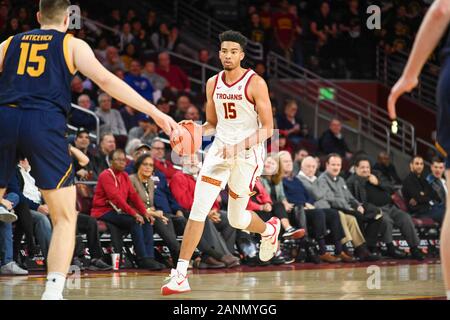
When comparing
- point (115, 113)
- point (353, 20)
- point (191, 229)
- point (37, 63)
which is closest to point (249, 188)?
point (191, 229)

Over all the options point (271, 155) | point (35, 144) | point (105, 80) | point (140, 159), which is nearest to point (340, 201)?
point (271, 155)

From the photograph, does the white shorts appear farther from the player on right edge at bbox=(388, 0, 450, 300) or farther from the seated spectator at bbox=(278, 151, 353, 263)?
the seated spectator at bbox=(278, 151, 353, 263)

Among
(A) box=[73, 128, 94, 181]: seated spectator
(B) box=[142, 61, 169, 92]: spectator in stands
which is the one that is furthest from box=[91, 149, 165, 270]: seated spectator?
(B) box=[142, 61, 169, 92]: spectator in stands

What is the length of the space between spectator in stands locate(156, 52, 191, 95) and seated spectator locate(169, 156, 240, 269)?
428 centimetres

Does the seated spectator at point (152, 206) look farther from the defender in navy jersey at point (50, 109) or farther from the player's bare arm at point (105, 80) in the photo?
the player's bare arm at point (105, 80)

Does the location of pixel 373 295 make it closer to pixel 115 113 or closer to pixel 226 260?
pixel 226 260

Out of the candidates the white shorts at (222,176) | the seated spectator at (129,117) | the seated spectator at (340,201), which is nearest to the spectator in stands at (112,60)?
the seated spectator at (129,117)

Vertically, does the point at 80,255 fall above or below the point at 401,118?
below

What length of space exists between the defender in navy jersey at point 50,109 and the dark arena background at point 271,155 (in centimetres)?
94

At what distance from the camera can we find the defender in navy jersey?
5.93m

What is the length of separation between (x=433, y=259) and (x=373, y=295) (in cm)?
664

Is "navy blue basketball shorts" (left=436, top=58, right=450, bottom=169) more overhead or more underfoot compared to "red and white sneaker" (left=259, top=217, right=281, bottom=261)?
more overhead

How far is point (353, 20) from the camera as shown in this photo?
21141 millimetres

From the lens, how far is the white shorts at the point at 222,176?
8125 millimetres
